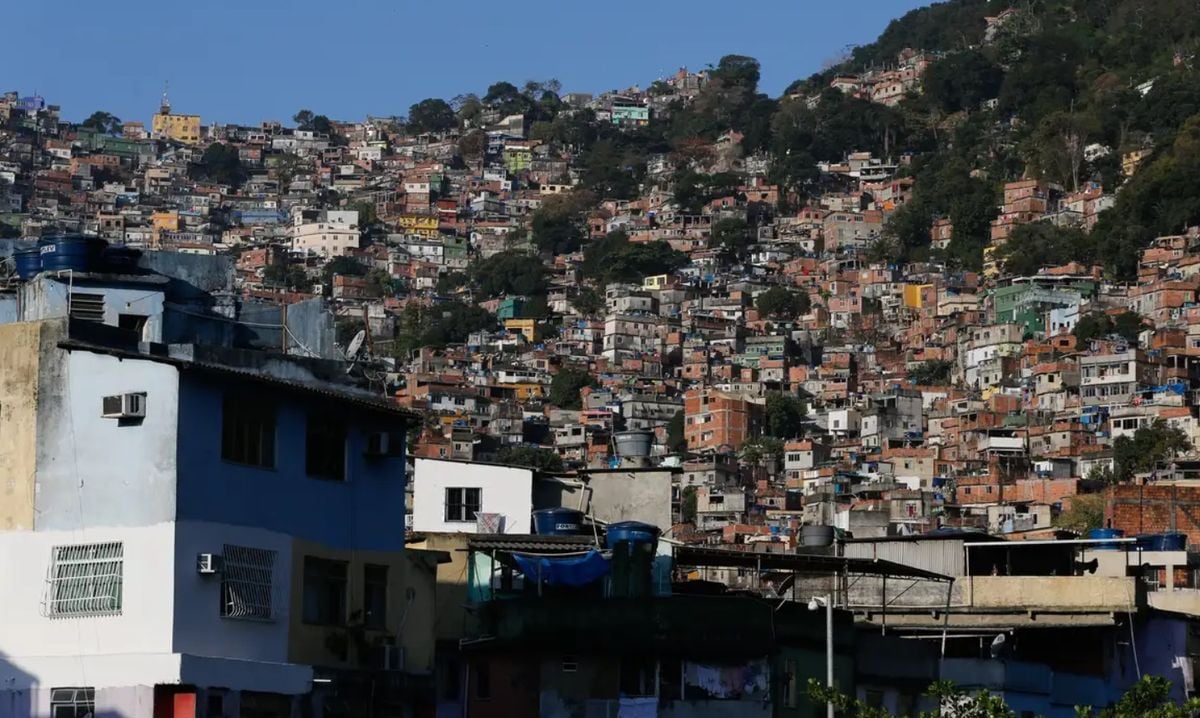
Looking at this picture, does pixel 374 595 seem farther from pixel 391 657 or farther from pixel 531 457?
pixel 531 457

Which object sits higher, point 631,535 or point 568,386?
point 568,386

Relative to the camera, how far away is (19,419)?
94.5ft

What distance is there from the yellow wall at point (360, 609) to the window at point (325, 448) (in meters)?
0.86

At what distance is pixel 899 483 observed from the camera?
472ft

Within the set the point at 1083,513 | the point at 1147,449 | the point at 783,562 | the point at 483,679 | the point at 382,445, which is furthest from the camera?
the point at 1147,449

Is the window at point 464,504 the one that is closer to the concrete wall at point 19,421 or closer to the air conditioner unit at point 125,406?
the concrete wall at point 19,421

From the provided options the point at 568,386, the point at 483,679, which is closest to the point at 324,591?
the point at 483,679

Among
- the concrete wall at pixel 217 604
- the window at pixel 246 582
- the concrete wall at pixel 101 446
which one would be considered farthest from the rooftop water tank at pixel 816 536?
the concrete wall at pixel 101 446

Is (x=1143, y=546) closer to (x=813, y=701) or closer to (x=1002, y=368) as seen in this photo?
(x=813, y=701)

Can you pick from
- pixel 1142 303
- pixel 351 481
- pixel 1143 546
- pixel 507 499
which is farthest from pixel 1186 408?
pixel 351 481

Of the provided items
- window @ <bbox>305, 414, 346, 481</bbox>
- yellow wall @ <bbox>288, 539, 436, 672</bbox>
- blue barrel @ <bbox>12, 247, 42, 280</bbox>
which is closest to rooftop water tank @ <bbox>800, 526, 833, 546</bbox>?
yellow wall @ <bbox>288, 539, 436, 672</bbox>

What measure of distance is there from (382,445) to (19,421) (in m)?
4.37

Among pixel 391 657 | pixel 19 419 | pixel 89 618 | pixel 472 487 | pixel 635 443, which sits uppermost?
pixel 635 443

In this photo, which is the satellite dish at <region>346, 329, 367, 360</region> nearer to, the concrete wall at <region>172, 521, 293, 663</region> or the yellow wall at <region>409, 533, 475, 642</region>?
the yellow wall at <region>409, 533, 475, 642</region>
